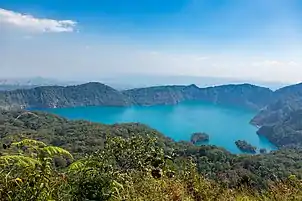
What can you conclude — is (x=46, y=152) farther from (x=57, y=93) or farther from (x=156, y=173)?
(x=57, y=93)

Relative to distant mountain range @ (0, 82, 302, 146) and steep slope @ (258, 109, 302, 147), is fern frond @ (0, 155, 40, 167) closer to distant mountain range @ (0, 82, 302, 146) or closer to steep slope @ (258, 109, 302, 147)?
steep slope @ (258, 109, 302, 147)

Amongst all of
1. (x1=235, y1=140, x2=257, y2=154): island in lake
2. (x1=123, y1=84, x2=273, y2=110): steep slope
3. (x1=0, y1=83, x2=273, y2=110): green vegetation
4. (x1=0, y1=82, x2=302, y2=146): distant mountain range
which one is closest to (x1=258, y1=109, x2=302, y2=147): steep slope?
(x1=0, y1=82, x2=302, y2=146): distant mountain range

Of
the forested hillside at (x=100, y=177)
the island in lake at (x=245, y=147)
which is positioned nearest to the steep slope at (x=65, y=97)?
the island in lake at (x=245, y=147)

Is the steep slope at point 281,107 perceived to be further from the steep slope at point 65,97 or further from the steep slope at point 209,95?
the steep slope at point 65,97

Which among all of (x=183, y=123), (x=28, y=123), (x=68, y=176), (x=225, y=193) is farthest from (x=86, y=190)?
(x=183, y=123)

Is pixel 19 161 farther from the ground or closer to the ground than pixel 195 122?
farther from the ground

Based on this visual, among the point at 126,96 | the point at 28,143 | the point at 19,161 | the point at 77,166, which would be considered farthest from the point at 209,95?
the point at 19,161

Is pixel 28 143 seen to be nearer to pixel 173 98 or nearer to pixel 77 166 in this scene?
pixel 77 166
